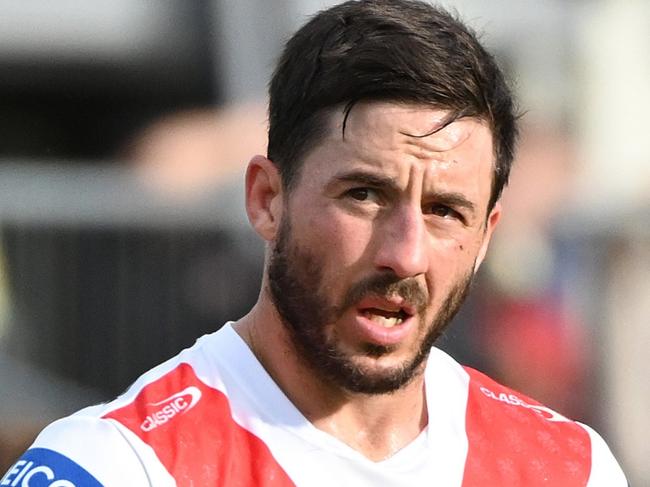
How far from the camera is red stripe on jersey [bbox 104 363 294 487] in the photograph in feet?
9.32

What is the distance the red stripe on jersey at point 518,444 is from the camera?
316cm

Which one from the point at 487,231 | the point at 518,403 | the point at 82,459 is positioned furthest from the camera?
the point at 518,403

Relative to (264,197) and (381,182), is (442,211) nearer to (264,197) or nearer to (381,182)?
(381,182)

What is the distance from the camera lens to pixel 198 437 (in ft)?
9.53

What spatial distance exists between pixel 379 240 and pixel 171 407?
20.7 inches

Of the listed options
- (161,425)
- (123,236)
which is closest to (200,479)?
(161,425)

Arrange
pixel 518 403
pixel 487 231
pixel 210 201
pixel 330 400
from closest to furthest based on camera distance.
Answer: pixel 330 400, pixel 487 231, pixel 518 403, pixel 210 201

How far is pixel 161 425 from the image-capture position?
290 centimetres

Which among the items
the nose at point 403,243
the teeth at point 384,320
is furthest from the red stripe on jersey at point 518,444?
the nose at point 403,243

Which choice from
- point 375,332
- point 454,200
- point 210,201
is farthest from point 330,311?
point 210,201

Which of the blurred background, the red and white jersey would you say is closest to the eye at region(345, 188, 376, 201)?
the red and white jersey

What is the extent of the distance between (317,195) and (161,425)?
0.54 metres

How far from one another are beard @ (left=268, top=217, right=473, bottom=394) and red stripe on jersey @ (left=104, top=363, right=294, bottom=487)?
204 mm

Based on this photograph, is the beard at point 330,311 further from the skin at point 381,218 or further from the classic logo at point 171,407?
the classic logo at point 171,407
